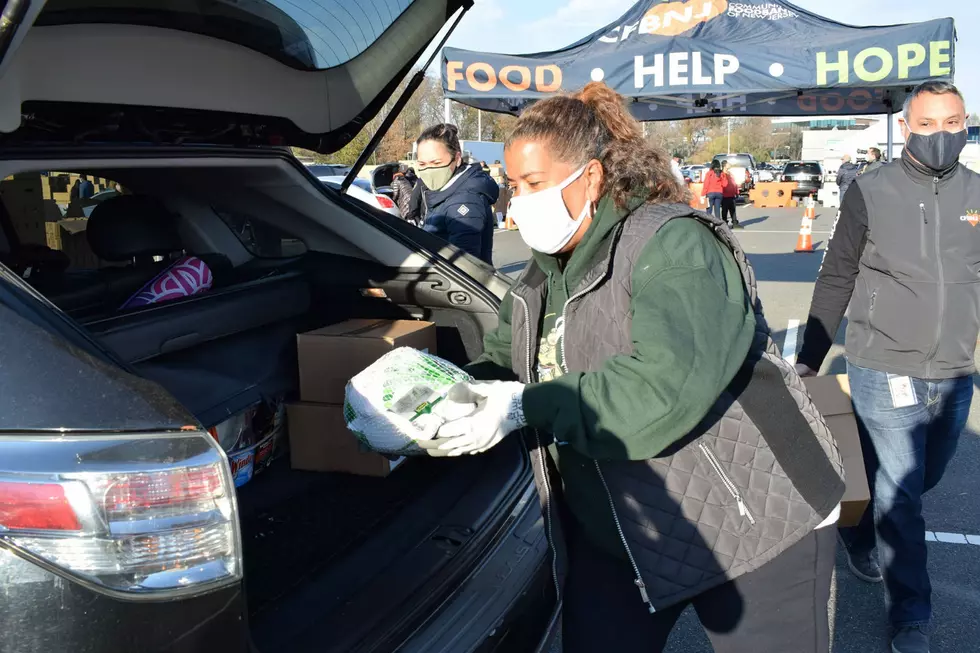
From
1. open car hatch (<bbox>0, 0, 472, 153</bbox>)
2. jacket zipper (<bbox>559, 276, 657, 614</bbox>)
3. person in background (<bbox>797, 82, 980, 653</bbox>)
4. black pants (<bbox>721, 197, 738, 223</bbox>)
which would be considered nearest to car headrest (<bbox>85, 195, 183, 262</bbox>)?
open car hatch (<bbox>0, 0, 472, 153</bbox>)

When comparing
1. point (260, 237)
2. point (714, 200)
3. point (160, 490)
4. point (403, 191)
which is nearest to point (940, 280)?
point (160, 490)

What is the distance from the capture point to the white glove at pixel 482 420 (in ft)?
5.31

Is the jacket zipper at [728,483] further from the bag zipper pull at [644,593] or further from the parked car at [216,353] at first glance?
the parked car at [216,353]

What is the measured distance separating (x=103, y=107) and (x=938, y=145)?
247 centimetres

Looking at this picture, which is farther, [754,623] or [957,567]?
[957,567]

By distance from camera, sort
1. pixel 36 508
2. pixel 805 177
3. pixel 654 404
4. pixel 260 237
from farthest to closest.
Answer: pixel 805 177 → pixel 260 237 → pixel 654 404 → pixel 36 508

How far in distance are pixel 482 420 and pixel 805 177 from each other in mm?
31144

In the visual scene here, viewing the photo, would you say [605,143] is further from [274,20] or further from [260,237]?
[260,237]

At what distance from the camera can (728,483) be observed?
160cm

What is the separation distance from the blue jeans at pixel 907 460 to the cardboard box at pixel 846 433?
0.07 meters

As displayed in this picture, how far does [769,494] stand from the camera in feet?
5.33

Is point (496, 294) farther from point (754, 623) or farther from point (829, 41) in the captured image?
point (829, 41)

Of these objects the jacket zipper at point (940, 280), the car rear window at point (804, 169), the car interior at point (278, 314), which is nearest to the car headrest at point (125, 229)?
the car interior at point (278, 314)

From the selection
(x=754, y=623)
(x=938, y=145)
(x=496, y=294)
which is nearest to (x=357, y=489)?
(x=496, y=294)
